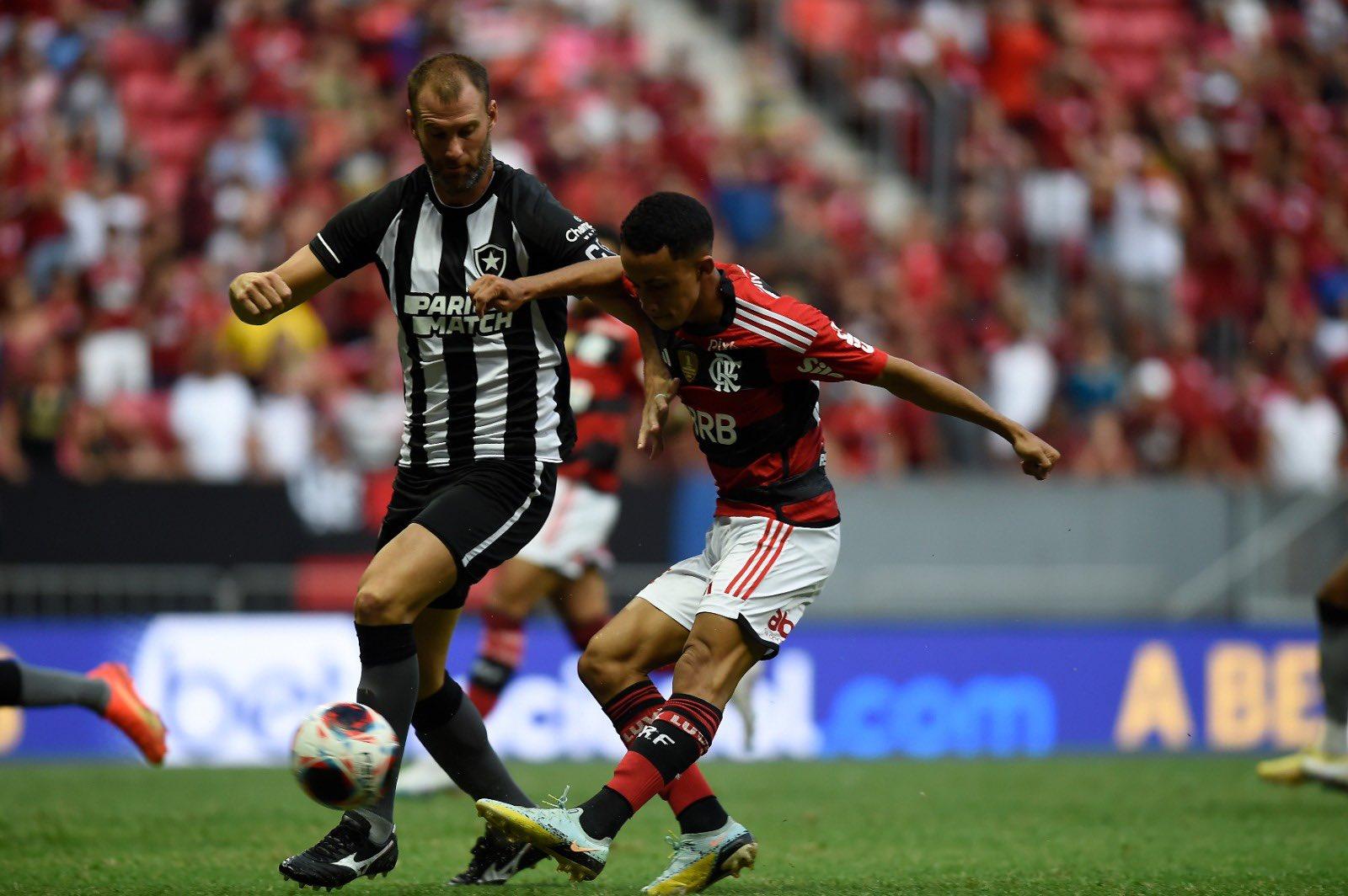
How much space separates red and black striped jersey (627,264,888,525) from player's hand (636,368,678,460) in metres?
0.07

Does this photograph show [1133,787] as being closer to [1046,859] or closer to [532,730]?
[1046,859]

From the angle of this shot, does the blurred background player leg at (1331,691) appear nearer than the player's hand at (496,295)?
No

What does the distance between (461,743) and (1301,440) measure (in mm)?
11017

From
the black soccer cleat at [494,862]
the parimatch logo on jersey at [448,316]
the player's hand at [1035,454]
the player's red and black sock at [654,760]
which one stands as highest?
the parimatch logo on jersey at [448,316]

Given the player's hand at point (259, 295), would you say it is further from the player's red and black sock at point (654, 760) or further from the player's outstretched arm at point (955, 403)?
the player's outstretched arm at point (955, 403)

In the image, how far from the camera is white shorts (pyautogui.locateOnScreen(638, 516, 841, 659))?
595cm

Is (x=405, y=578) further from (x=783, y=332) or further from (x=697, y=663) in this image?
(x=783, y=332)

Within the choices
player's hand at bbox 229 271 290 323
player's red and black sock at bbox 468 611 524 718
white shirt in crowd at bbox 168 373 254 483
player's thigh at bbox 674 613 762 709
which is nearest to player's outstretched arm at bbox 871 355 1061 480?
player's thigh at bbox 674 613 762 709

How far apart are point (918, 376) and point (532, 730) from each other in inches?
265

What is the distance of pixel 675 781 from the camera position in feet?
19.6

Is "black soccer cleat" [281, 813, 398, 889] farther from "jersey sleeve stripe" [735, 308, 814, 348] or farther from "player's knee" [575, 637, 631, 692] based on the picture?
"jersey sleeve stripe" [735, 308, 814, 348]

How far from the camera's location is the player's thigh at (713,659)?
5844mm

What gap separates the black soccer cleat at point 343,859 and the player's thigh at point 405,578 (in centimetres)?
64

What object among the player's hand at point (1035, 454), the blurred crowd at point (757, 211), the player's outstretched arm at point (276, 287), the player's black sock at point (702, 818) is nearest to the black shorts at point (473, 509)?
the player's outstretched arm at point (276, 287)
